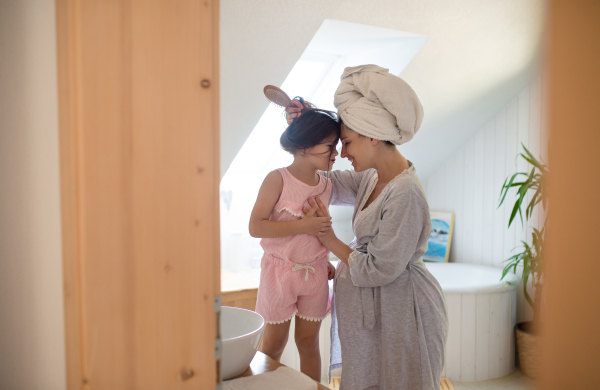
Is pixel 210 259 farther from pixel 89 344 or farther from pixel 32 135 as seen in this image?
pixel 32 135

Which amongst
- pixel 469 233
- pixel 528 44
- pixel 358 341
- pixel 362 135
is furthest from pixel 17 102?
pixel 469 233

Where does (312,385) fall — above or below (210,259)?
below

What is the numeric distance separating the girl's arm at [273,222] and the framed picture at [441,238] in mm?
2503

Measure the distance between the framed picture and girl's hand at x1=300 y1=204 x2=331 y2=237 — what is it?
8.10 feet

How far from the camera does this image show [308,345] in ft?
4.98

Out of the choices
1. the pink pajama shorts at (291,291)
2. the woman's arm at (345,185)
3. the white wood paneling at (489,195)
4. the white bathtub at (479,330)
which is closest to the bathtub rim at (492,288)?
the white bathtub at (479,330)

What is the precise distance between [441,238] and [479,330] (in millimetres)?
1116

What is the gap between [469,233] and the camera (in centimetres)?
→ 357

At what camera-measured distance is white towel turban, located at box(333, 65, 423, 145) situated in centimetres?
134

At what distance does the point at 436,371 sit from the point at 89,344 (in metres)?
1.08

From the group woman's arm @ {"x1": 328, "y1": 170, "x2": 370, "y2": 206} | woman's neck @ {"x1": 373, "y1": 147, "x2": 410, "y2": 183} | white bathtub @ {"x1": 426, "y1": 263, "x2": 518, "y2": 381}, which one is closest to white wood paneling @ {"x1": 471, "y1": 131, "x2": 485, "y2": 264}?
white bathtub @ {"x1": 426, "y1": 263, "x2": 518, "y2": 381}

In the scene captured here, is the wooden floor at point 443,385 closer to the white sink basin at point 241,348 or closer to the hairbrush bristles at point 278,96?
the white sink basin at point 241,348

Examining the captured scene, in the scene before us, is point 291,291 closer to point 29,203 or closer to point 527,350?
point 29,203

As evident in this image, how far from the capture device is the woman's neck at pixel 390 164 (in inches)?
56.9
